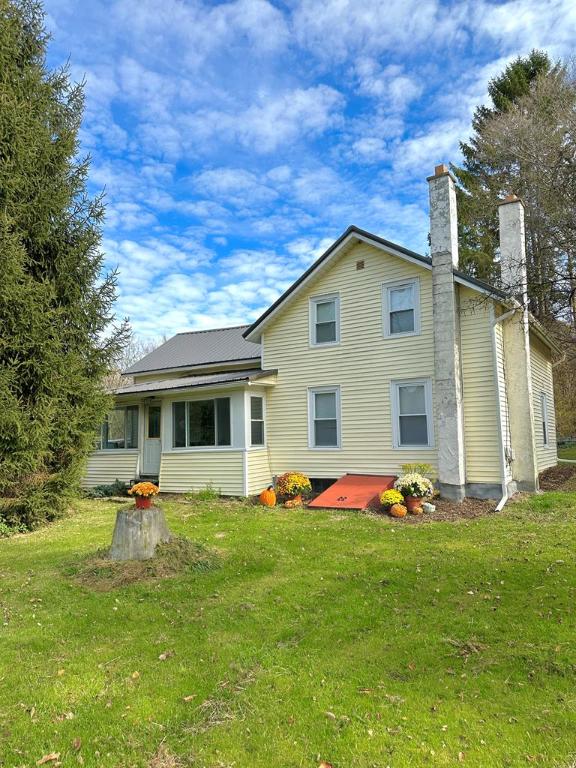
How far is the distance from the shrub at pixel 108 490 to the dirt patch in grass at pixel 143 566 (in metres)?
8.34

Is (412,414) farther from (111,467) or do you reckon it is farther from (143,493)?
(111,467)

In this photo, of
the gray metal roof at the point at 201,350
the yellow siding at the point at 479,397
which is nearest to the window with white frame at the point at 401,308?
the yellow siding at the point at 479,397

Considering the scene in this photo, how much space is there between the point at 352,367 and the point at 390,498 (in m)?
4.14

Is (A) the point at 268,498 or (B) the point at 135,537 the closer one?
(B) the point at 135,537

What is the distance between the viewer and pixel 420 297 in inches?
481

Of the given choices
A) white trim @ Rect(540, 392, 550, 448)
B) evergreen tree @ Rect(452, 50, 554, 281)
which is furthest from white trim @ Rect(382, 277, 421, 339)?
evergreen tree @ Rect(452, 50, 554, 281)

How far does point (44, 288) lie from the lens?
10148mm

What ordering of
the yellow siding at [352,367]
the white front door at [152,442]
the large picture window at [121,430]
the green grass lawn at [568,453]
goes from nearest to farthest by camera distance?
the yellow siding at [352,367], the white front door at [152,442], the large picture window at [121,430], the green grass lawn at [568,453]

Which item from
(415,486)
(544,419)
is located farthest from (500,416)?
(544,419)

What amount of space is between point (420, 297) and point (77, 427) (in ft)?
30.0

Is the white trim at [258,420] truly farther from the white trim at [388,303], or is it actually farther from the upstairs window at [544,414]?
the upstairs window at [544,414]

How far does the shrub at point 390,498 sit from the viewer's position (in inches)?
408

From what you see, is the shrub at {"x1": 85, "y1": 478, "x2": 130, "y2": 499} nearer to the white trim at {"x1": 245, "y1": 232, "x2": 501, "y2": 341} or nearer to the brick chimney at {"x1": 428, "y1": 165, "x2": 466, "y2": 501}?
the white trim at {"x1": 245, "y1": 232, "x2": 501, "y2": 341}

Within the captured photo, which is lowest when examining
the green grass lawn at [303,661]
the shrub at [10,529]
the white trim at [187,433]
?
the shrub at [10,529]
